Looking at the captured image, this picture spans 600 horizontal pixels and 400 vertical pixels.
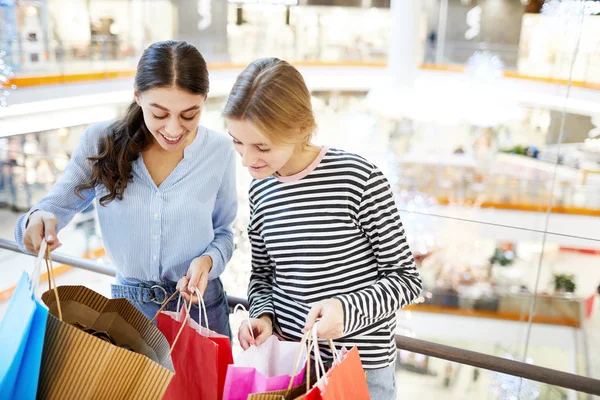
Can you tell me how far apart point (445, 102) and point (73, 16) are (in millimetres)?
6867

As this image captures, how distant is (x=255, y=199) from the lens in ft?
3.56

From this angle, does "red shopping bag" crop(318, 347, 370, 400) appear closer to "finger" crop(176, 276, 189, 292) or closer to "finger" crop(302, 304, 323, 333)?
"finger" crop(302, 304, 323, 333)

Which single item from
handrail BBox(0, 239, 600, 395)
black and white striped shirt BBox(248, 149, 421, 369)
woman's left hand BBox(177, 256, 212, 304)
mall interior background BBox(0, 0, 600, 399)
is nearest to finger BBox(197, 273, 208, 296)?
woman's left hand BBox(177, 256, 212, 304)

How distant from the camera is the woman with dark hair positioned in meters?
1.09

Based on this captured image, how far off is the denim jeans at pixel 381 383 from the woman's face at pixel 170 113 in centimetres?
55

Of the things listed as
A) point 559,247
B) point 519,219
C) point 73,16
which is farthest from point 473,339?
point 73,16

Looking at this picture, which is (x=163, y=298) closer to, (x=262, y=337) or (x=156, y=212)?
(x=156, y=212)

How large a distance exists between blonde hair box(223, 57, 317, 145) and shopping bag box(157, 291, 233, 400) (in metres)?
0.33

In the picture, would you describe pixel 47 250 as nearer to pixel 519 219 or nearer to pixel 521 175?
pixel 519 219

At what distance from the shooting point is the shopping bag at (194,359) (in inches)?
39.0

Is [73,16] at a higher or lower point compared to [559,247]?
higher

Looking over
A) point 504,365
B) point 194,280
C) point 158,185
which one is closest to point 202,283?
point 194,280

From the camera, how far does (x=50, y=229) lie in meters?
1.01

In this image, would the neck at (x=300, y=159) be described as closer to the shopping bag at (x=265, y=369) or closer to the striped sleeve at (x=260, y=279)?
the striped sleeve at (x=260, y=279)
